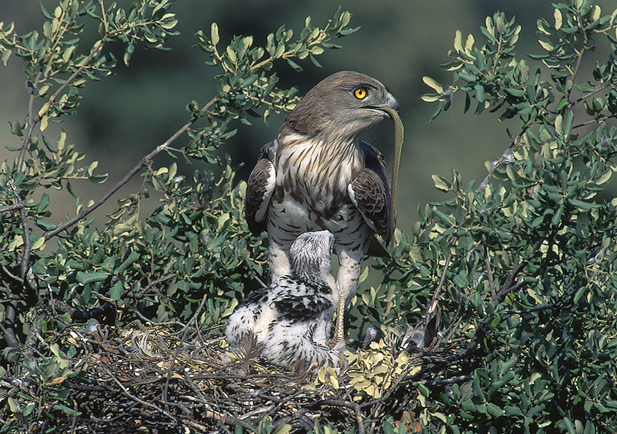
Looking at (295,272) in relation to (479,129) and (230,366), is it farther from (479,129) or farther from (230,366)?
(479,129)

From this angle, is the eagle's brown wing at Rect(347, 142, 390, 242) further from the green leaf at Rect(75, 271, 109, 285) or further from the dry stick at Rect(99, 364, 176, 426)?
the dry stick at Rect(99, 364, 176, 426)

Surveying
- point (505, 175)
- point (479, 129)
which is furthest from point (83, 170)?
point (479, 129)

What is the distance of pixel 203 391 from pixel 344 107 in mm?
1786

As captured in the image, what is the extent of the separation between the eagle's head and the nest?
1.43 meters

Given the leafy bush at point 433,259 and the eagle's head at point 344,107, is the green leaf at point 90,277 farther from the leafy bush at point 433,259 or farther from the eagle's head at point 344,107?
the eagle's head at point 344,107

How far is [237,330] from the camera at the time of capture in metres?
3.17

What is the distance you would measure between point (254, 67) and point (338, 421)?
5.78 ft

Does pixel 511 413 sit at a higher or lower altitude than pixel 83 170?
lower

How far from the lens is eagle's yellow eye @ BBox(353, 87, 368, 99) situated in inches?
151

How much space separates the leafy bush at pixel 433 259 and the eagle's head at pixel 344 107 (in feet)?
0.73

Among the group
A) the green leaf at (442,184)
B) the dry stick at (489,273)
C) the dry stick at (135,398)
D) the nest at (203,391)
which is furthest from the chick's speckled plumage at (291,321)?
the dry stick at (489,273)

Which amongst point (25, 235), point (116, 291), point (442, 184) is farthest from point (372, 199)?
point (25, 235)

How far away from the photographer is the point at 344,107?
3850mm

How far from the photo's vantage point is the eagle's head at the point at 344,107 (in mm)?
3838
